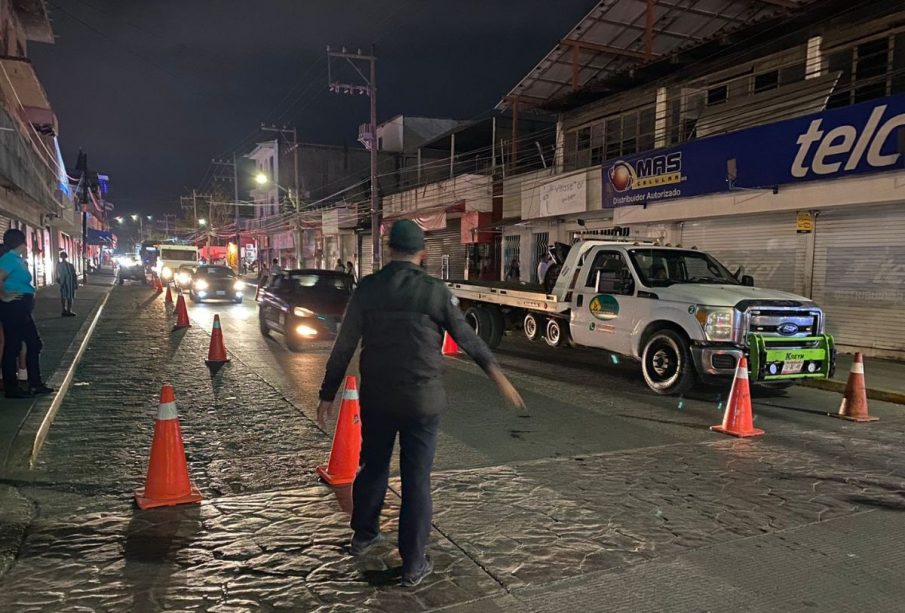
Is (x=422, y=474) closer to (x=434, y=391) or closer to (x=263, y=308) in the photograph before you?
(x=434, y=391)

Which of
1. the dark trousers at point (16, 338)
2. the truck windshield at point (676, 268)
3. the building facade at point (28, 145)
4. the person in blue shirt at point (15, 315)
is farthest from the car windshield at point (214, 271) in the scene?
the truck windshield at point (676, 268)

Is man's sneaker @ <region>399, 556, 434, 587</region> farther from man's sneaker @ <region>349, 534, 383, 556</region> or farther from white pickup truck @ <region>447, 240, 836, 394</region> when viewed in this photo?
white pickup truck @ <region>447, 240, 836, 394</region>

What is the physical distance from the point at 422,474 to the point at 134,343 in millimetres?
11340

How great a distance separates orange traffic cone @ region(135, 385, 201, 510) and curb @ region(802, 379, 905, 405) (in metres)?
9.18

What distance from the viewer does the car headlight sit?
26.7 ft

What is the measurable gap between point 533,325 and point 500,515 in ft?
23.8

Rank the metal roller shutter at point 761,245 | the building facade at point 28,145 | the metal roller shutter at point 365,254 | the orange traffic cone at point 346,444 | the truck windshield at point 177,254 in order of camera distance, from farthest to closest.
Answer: the metal roller shutter at point 365,254 → the truck windshield at point 177,254 → the building facade at point 28,145 → the metal roller shutter at point 761,245 → the orange traffic cone at point 346,444

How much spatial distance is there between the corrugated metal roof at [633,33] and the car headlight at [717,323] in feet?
31.9

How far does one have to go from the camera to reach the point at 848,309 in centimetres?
1285

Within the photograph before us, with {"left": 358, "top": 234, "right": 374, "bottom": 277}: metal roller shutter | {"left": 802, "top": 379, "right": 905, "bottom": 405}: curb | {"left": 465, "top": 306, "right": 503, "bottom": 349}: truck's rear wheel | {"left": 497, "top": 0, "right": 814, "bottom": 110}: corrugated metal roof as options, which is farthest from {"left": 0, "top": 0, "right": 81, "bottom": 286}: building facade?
{"left": 358, "top": 234, "right": 374, "bottom": 277}: metal roller shutter

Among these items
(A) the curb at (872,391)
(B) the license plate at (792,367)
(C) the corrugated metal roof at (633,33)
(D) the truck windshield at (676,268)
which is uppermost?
(C) the corrugated metal roof at (633,33)

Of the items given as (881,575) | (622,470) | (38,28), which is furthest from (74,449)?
(38,28)

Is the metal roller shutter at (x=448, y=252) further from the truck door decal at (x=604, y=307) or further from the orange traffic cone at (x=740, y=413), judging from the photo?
the orange traffic cone at (x=740, y=413)

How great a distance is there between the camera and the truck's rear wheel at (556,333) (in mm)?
10704
